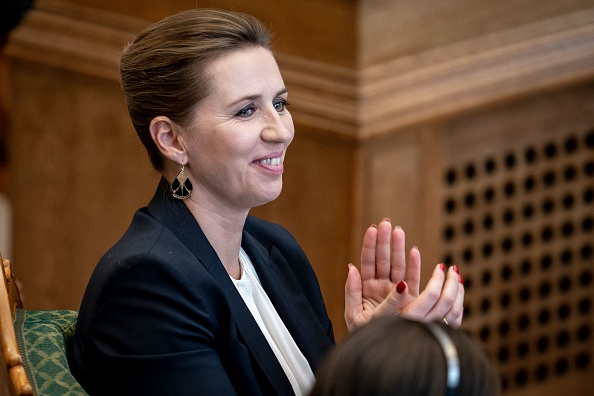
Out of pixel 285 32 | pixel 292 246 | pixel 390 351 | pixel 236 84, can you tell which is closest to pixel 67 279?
pixel 285 32

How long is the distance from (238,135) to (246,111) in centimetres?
6

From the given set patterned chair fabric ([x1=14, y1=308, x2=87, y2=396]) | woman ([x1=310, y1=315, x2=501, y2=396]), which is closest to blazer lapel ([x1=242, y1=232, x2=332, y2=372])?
patterned chair fabric ([x1=14, y1=308, x2=87, y2=396])

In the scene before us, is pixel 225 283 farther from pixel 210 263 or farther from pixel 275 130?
pixel 275 130

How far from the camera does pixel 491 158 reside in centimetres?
438

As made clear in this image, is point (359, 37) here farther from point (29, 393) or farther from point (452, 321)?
point (29, 393)

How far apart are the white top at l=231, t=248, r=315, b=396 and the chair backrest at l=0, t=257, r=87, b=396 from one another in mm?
362

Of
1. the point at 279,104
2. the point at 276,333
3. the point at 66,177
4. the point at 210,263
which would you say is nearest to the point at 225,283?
the point at 210,263

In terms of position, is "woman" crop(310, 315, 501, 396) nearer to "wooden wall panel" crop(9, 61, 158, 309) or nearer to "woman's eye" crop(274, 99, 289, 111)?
"woman's eye" crop(274, 99, 289, 111)

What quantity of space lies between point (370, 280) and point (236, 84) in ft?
1.61

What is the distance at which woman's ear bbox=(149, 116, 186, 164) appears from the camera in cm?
209

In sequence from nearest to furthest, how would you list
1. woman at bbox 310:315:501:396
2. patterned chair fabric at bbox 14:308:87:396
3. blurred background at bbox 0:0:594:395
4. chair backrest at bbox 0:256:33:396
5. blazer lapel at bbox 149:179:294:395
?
woman at bbox 310:315:501:396
chair backrest at bbox 0:256:33:396
patterned chair fabric at bbox 14:308:87:396
blazer lapel at bbox 149:179:294:395
blurred background at bbox 0:0:594:395

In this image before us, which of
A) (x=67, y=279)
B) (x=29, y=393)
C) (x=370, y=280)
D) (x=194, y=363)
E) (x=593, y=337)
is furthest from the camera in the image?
(x=593, y=337)

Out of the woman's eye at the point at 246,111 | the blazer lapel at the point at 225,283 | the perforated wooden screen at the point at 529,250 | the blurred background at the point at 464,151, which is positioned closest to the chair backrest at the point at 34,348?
the blazer lapel at the point at 225,283

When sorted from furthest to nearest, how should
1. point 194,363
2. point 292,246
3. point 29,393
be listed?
1. point 292,246
2. point 194,363
3. point 29,393
